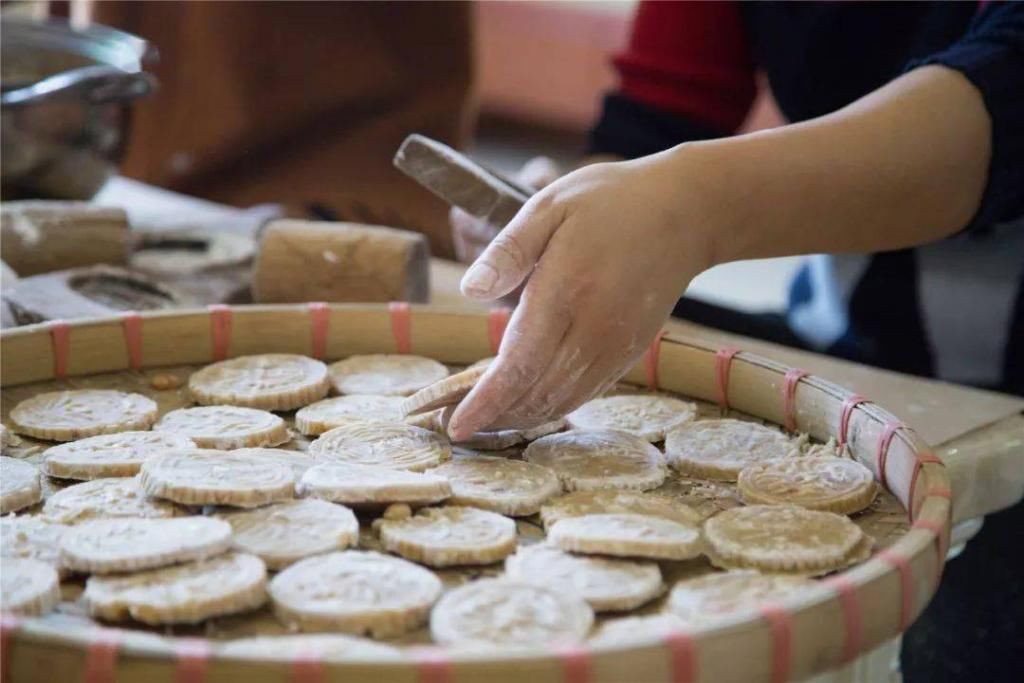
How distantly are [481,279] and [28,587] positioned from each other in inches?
13.4

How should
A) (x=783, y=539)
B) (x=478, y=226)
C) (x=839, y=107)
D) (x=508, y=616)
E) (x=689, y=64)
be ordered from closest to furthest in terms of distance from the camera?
(x=508, y=616) < (x=783, y=539) < (x=478, y=226) < (x=839, y=107) < (x=689, y=64)

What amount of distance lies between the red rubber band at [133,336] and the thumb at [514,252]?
1.12 feet

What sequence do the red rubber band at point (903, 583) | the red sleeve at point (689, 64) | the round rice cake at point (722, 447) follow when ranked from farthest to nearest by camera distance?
1. the red sleeve at point (689, 64)
2. the round rice cake at point (722, 447)
3. the red rubber band at point (903, 583)

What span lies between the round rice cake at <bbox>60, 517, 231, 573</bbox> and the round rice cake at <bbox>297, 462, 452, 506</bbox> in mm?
82

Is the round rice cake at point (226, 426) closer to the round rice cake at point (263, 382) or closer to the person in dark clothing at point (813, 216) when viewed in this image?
the round rice cake at point (263, 382)

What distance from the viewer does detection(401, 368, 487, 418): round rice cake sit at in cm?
91

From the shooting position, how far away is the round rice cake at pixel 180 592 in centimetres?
67

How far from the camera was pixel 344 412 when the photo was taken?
98 cm

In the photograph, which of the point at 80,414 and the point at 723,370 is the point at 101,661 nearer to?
the point at 80,414

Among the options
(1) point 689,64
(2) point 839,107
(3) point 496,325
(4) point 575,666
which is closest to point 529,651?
(4) point 575,666

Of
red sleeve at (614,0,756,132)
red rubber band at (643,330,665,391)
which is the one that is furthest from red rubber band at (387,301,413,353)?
red sleeve at (614,0,756,132)

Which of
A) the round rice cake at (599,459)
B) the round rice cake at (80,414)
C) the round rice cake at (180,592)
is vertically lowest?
the round rice cake at (80,414)

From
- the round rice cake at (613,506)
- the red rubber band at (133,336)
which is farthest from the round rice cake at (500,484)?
the red rubber band at (133,336)

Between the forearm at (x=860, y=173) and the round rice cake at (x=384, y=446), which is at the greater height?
the forearm at (x=860, y=173)
